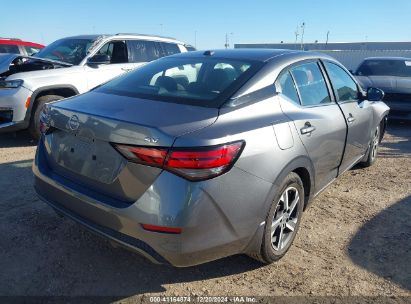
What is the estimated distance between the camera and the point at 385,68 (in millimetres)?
9891

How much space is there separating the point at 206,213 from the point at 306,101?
158 centimetres

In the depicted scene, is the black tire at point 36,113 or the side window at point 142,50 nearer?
the black tire at point 36,113

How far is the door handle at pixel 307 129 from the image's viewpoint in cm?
302

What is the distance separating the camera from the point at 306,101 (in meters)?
3.31

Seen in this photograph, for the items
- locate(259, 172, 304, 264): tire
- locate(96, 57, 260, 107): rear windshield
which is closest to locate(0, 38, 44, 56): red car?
locate(96, 57, 260, 107): rear windshield

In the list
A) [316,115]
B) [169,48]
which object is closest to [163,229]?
[316,115]

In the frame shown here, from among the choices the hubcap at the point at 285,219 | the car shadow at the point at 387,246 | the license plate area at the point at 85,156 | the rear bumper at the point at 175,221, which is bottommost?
the car shadow at the point at 387,246

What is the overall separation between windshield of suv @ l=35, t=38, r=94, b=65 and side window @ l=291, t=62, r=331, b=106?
4677 mm

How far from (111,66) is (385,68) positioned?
275 inches

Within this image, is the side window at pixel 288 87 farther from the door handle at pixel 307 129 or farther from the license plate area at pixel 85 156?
the license plate area at pixel 85 156

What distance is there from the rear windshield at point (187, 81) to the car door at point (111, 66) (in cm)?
345

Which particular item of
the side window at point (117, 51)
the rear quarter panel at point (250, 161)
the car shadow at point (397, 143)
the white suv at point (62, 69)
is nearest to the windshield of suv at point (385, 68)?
the car shadow at point (397, 143)

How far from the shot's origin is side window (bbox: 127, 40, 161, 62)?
24.9 ft

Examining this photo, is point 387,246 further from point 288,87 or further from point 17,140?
point 17,140
